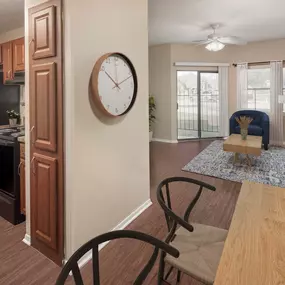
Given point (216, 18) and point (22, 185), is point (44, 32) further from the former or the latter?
point (216, 18)

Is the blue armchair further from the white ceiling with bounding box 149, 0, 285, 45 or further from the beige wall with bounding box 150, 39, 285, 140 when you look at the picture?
the white ceiling with bounding box 149, 0, 285, 45

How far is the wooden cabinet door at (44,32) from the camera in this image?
1.69 m

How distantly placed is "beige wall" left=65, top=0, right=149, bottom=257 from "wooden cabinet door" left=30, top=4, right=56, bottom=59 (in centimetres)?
12

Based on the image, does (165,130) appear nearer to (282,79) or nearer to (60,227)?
(282,79)

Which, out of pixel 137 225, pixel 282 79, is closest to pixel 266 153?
pixel 282 79

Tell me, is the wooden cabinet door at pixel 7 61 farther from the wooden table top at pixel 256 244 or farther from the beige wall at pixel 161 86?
the beige wall at pixel 161 86

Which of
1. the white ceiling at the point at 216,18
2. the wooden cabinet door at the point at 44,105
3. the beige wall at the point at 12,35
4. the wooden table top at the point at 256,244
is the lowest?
the wooden table top at the point at 256,244

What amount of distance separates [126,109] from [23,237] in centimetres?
151

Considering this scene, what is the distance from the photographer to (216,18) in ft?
14.7

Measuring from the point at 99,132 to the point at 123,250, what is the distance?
1.01m

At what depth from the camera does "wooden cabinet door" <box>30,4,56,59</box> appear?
169 cm

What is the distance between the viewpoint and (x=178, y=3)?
371 cm

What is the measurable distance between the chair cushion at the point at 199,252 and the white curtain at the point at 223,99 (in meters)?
5.96

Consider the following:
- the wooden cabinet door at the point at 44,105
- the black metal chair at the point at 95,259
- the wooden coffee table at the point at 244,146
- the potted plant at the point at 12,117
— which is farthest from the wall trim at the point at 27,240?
the wooden coffee table at the point at 244,146
